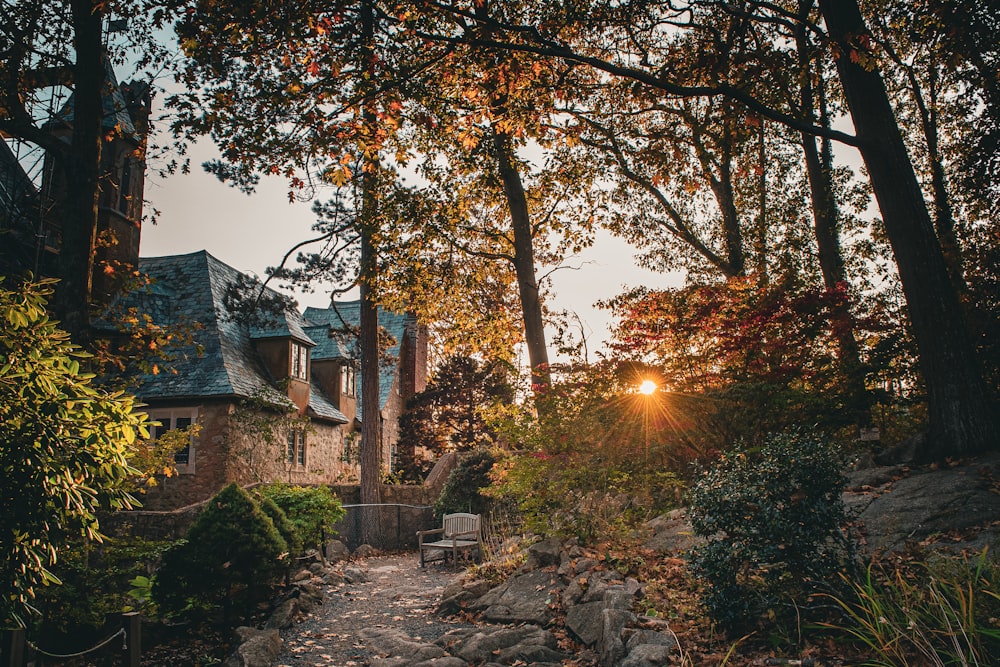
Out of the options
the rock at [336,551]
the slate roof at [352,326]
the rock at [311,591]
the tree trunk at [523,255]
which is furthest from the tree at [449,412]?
the rock at [311,591]

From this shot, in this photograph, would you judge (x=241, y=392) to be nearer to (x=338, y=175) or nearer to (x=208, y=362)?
(x=208, y=362)

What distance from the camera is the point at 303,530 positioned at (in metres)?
11.4

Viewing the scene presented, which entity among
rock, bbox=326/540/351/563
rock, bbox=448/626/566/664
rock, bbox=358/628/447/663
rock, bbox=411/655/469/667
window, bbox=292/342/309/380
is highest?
window, bbox=292/342/309/380

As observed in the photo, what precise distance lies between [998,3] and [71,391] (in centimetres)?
1352

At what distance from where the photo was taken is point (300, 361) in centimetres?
2200

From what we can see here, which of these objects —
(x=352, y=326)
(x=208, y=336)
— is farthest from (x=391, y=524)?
(x=352, y=326)

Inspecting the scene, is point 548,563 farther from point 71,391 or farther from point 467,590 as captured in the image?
point 71,391

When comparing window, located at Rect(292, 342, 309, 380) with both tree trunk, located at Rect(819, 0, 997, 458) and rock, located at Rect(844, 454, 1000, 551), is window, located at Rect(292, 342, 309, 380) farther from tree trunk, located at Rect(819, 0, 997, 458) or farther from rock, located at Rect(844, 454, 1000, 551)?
rock, located at Rect(844, 454, 1000, 551)

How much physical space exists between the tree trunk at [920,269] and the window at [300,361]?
17.6 meters

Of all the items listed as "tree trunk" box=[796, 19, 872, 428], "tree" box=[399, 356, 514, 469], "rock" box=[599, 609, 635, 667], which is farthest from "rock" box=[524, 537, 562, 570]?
"tree" box=[399, 356, 514, 469]

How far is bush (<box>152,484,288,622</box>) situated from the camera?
7.81 m

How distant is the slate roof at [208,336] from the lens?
58.9 feet

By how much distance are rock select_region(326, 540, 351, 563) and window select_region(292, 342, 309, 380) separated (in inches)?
290

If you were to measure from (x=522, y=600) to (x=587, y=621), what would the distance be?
1.56m
